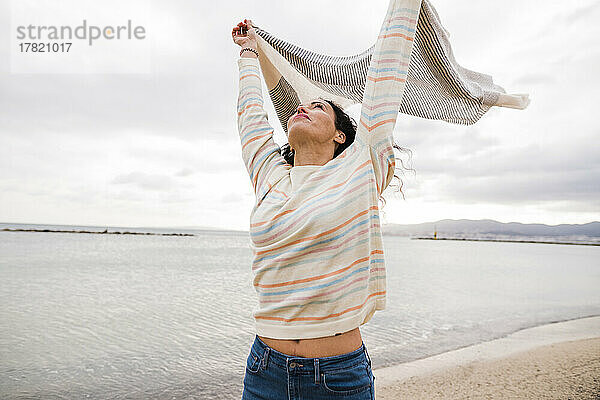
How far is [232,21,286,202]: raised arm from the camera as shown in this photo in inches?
64.9

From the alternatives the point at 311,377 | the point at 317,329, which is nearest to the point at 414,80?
the point at 317,329

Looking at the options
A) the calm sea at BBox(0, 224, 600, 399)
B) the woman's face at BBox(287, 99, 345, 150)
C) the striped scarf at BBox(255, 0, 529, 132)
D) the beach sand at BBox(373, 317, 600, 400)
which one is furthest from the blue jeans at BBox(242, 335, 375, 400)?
the calm sea at BBox(0, 224, 600, 399)

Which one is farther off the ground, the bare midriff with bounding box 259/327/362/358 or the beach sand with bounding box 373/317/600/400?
the bare midriff with bounding box 259/327/362/358

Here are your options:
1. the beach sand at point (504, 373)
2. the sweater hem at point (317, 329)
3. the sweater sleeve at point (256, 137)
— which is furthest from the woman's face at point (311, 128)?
the beach sand at point (504, 373)

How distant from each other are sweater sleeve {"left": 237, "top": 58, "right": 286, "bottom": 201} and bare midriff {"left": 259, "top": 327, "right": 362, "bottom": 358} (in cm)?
54

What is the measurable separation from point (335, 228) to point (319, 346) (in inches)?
15.1

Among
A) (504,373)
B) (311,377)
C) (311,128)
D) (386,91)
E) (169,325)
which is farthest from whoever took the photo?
(169,325)

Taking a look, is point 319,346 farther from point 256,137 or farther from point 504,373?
point 504,373

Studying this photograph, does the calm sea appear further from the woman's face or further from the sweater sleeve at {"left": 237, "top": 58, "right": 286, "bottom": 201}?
the woman's face

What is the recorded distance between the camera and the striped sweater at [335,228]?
1333 mm

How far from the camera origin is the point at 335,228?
4.40 feet

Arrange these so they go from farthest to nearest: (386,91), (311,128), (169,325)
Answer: (169,325)
(311,128)
(386,91)

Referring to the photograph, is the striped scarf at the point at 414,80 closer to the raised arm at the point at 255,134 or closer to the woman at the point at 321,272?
the raised arm at the point at 255,134

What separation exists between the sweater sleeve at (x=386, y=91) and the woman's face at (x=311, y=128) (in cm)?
19
